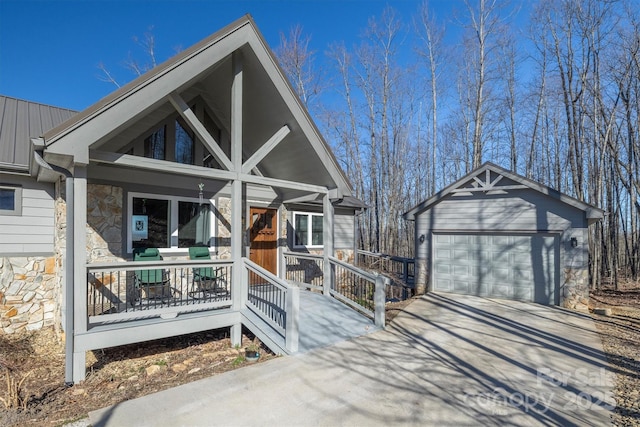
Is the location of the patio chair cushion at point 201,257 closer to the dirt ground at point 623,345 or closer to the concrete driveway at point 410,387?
the concrete driveway at point 410,387

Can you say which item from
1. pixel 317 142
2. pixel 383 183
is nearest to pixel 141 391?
pixel 317 142

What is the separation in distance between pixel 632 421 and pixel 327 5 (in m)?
16.3

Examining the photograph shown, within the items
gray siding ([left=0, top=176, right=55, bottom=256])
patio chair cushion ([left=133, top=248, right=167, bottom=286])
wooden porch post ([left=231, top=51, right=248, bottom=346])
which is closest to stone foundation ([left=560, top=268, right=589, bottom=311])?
wooden porch post ([left=231, top=51, right=248, bottom=346])

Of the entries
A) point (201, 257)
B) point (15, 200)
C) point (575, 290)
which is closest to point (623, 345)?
point (575, 290)

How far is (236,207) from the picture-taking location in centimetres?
571

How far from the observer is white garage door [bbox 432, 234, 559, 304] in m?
8.77

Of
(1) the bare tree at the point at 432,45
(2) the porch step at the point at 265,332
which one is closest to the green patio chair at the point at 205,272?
(2) the porch step at the point at 265,332

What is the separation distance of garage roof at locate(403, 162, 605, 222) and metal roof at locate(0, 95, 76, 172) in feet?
32.8

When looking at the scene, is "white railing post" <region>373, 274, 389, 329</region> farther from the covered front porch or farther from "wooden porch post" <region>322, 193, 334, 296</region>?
"wooden porch post" <region>322, 193, 334, 296</region>

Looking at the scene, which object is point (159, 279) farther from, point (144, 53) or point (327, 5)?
point (144, 53)

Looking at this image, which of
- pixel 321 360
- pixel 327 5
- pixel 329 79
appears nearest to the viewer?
pixel 321 360

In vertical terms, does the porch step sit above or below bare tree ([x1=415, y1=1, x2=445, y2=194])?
below

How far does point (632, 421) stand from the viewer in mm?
3434

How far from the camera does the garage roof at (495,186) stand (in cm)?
824
